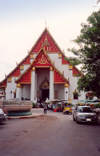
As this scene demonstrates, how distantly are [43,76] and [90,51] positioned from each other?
26.5 m

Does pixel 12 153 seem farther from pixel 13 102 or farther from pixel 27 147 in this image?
pixel 13 102

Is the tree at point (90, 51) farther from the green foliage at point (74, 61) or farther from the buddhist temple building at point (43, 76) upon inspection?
the buddhist temple building at point (43, 76)

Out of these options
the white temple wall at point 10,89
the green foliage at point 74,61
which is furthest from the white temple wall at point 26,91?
the green foliage at point 74,61

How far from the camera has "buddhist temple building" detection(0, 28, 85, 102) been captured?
35.7 m

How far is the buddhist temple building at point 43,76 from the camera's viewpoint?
35.7 meters

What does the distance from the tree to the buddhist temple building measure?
20811mm

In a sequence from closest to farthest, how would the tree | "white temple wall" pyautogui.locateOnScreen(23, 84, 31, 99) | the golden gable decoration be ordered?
1. the tree
2. the golden gable decoration
3. "white temple wall" pyautogui.locateOnScreen(23, 84, 31, 99)

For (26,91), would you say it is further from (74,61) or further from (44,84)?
(74,61)

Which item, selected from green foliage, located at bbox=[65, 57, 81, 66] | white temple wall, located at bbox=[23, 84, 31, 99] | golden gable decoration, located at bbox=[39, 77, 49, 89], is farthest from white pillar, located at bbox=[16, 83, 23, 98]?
green foliage, located at bbox=[65, 57, 81, 66]

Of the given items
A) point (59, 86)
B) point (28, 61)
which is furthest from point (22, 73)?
point (59, 86)

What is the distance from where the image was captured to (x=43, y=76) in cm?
3897

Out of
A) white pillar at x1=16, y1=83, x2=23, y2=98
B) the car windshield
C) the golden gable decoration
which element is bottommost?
the car windshield

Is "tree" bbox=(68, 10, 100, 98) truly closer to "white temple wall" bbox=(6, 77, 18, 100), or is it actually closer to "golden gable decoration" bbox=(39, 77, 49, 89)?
"golden gable decoration" bbox=(39, 77, 49, 89)

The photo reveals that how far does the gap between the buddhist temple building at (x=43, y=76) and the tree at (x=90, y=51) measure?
68.3 ft
